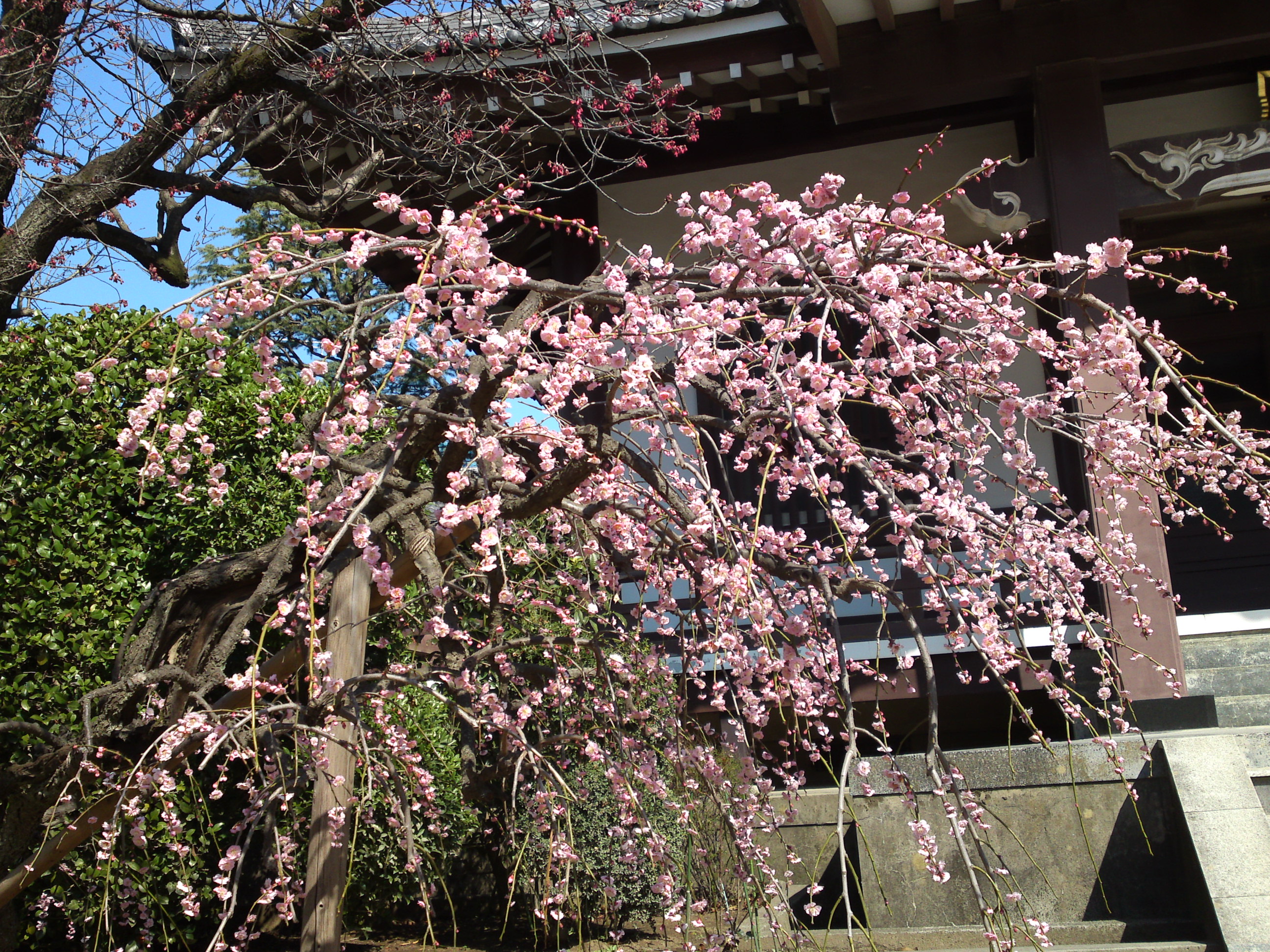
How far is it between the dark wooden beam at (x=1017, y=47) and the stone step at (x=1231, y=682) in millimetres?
3208

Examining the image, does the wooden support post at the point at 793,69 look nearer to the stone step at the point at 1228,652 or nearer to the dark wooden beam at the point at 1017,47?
the dark wooden beam at the point at 1017,47

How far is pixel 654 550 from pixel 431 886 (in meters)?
1.66

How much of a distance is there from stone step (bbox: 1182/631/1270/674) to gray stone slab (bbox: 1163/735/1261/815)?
1.37m

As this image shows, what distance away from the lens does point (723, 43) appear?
5.35 meters

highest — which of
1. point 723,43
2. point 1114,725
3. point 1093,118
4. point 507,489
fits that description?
point 723,43

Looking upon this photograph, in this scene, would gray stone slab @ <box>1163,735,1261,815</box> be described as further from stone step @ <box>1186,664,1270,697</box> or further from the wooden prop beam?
the wooden prop beam

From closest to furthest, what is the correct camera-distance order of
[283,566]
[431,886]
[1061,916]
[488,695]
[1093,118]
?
[283,566] < [488,695] < [431,886] < [1061,916] < [1093,118]

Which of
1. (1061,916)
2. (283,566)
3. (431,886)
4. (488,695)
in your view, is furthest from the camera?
(1061,916)

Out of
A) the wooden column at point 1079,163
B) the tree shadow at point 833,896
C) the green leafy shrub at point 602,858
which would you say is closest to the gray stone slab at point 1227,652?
the wooden column at point 1079,163

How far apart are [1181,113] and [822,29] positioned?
2.53 meters

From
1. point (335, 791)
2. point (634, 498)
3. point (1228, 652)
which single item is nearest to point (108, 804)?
point (335, 791)

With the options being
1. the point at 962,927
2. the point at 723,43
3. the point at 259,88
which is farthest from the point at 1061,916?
the point at 259,88

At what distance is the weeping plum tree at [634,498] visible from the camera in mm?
2398

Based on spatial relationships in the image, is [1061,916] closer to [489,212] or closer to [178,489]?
[489,212]
